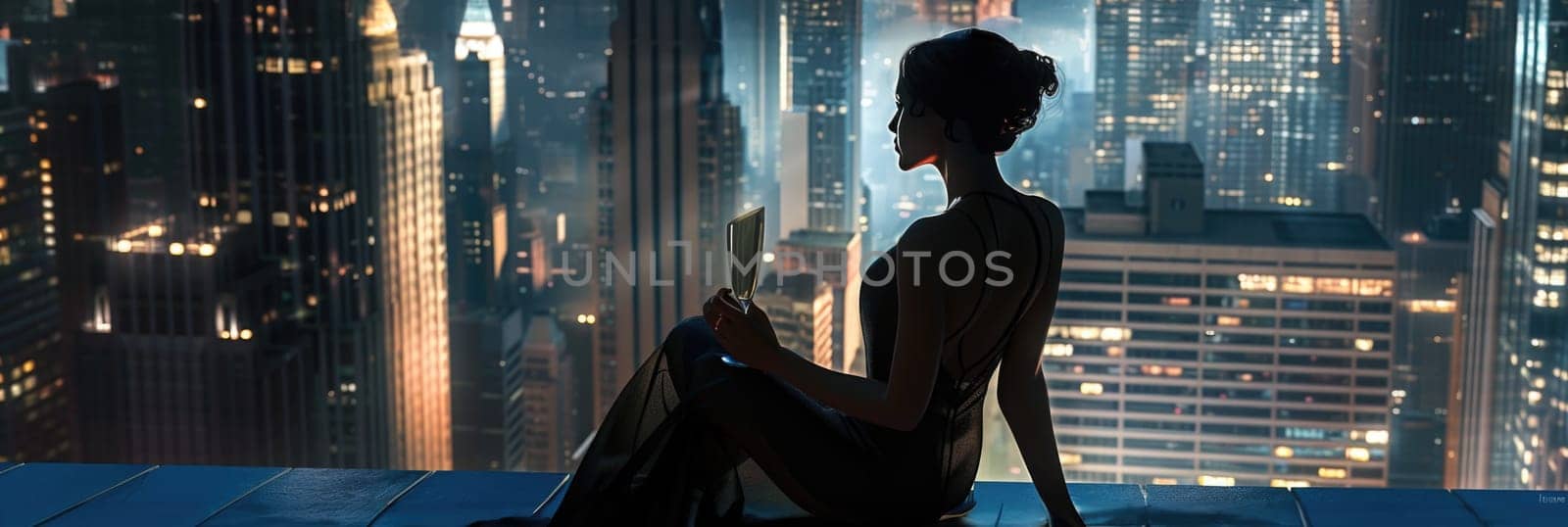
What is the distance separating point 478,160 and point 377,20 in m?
3.26

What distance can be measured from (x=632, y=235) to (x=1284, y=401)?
1269 cm

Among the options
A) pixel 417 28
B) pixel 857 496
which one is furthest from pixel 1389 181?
pixel 857 496

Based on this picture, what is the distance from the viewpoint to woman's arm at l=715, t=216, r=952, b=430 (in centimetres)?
152

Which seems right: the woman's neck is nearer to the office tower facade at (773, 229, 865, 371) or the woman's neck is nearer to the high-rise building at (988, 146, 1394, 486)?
the office tower facade at (773, 229, 865, 371)

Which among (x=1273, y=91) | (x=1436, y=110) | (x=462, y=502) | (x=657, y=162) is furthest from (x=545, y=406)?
(x=462, y=502)

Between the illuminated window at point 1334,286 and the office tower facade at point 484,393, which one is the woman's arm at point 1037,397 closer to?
the office tower facade at point 484,393

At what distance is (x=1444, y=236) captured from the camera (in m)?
23.2

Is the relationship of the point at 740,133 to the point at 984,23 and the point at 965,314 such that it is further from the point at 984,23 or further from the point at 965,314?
the point at 965,314

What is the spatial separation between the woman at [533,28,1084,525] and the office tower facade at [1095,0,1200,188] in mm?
18642

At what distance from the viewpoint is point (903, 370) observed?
153 centimetres

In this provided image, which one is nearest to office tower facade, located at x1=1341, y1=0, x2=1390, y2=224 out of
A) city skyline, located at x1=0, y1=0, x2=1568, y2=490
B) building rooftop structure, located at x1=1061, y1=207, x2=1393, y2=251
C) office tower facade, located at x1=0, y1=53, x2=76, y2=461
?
city skyline, located at x1=0, y1=0, x2=1568, y2=490

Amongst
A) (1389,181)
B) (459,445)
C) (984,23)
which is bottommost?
(459,445)

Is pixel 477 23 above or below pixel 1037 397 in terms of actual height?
above

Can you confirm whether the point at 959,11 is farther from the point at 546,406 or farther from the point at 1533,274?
the point at 1533,274
